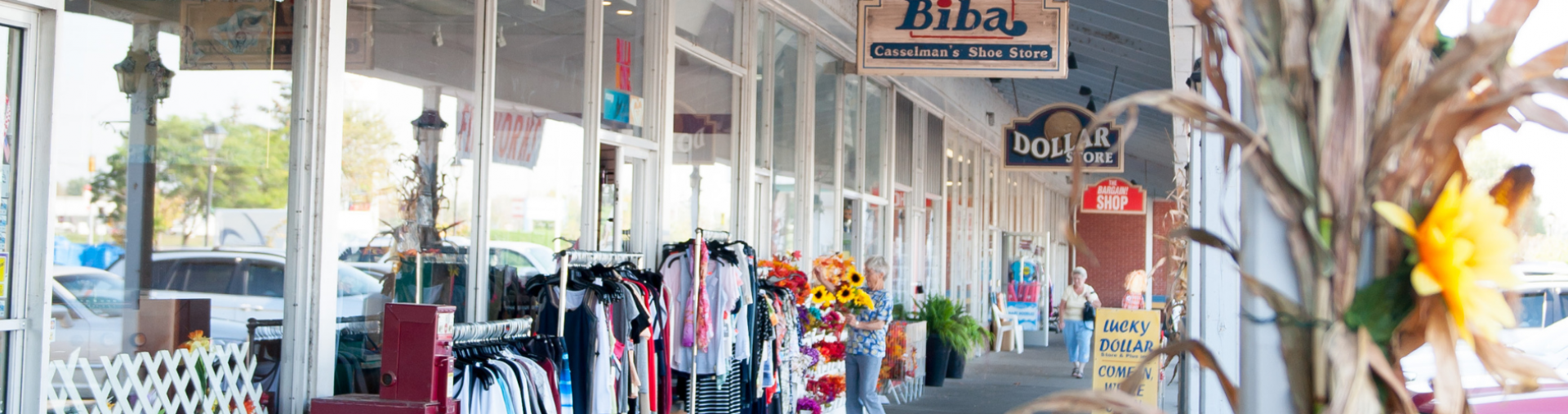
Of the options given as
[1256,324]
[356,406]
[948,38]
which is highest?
[948,38]

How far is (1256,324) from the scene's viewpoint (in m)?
0.93

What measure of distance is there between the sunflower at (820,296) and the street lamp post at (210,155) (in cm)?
456

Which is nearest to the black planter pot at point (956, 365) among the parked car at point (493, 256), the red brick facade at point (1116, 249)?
the parked car at point (493, 256)

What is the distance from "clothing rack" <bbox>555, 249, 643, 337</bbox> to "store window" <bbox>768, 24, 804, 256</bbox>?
2603mm

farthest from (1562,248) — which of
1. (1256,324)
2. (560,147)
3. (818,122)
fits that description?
(1256,324)

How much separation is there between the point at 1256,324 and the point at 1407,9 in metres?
0.27

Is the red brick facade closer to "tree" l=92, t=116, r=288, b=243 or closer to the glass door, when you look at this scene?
"tree" l=92, t=116, r=288, b=243

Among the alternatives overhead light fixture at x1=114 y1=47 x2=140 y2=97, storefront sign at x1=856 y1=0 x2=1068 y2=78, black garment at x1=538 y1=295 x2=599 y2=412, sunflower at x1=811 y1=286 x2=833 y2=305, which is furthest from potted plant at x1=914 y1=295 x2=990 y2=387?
overhead light fixture at x1=114 y1=47 x2=140 y2=97

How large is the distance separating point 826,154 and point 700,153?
271 centimetres

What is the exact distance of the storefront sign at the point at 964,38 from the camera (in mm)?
7008

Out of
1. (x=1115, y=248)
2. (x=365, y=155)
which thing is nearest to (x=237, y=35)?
(x=365, y=155)

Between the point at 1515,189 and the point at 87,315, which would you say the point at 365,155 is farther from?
the point at 1515,189

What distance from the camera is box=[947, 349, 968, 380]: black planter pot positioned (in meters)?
11.9

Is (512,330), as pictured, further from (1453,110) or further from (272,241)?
(1453,110)
